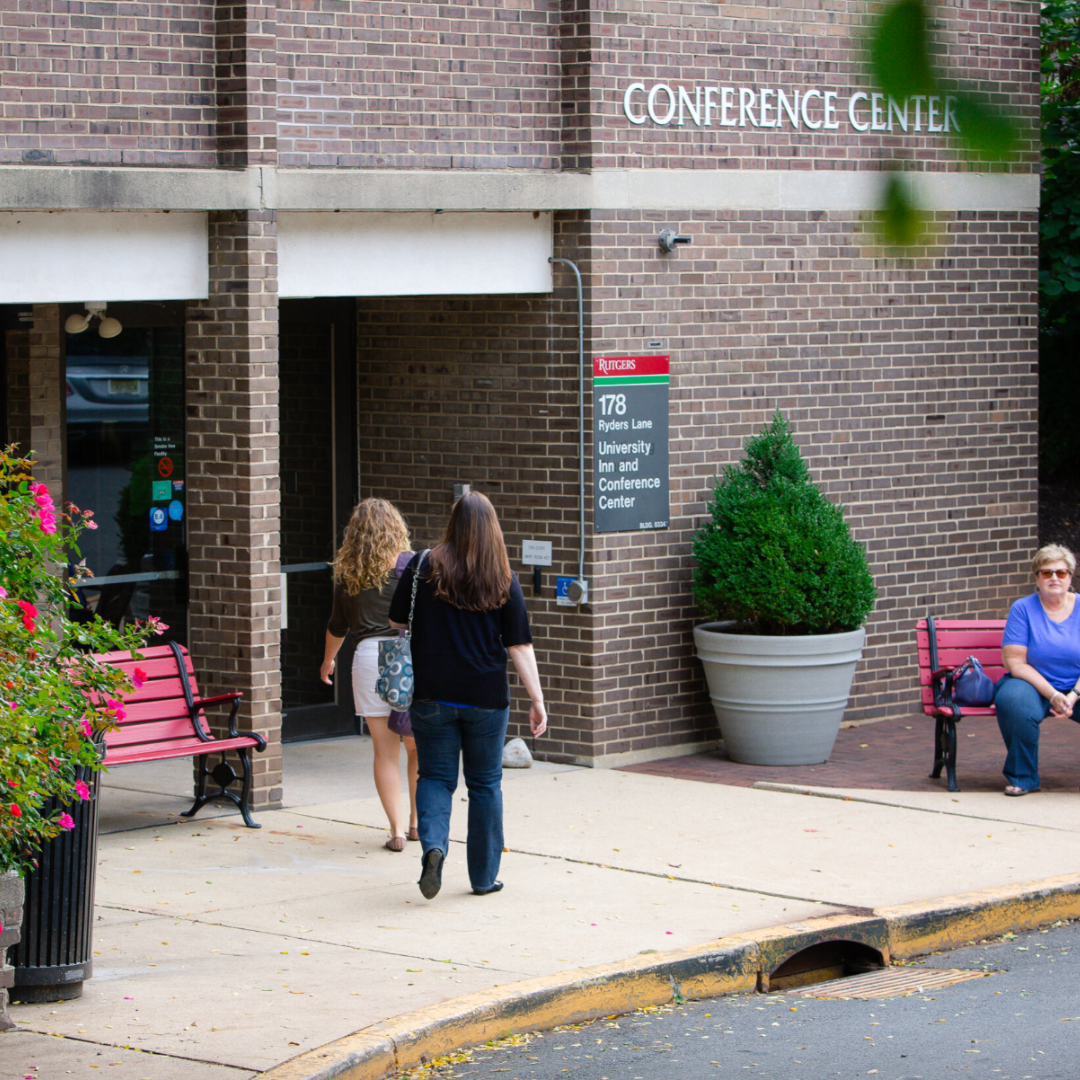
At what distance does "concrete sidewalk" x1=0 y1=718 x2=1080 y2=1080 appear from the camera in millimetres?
5824

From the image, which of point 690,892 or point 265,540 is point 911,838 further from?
point 265,540

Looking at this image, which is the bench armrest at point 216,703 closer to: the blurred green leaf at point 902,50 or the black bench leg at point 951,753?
the black bench leg at point 951,753

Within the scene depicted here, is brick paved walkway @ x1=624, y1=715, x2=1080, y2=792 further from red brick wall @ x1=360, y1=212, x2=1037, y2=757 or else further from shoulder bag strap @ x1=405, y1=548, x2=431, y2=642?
shoulder bag strap @ x1=405, y1=548, x2=431, y2=642

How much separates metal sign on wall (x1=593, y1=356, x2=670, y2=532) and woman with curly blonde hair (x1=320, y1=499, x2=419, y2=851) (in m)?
2.51

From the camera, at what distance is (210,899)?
751 centimetres

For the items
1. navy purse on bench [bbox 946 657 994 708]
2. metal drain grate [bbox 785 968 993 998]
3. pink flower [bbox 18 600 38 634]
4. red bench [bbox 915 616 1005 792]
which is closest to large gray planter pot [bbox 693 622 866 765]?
red bench [bbox 915 616 1005 792]

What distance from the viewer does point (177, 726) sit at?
353 inches

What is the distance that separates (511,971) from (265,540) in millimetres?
3506

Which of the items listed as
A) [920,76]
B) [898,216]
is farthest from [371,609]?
[920,76]

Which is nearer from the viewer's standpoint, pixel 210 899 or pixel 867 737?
pixel 210 899

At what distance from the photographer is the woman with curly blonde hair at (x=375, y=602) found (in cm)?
815

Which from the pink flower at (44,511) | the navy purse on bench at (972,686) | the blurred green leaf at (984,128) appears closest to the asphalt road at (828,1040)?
the pink flower at (44,511)

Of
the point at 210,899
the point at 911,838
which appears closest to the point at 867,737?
the point at 911,838

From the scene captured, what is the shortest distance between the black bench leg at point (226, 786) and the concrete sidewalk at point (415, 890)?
9 cm
